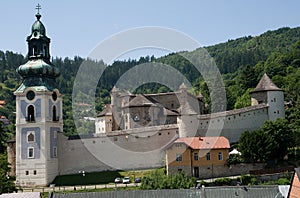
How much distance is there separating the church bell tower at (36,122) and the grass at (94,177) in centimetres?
115

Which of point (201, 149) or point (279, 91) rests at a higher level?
point (279, 91)

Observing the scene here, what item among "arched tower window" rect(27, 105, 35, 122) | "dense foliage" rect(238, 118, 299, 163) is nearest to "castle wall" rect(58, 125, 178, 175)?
"arched tower window" rect(27, 105, 35, 122)

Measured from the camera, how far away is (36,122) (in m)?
43.8

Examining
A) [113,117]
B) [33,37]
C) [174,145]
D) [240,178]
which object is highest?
[33,37]

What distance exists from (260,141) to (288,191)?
16416 millimetres

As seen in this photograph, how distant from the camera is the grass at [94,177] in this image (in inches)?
1656

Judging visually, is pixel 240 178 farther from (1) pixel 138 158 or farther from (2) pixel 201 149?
(1) pixel 138 158

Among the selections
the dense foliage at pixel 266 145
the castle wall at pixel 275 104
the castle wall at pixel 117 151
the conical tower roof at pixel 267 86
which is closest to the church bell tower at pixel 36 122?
the castle wall at pixel 117 151

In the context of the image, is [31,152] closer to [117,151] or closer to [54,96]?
[54,96]

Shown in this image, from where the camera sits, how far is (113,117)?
199ft

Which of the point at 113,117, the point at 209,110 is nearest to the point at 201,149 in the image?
the point at 113,117

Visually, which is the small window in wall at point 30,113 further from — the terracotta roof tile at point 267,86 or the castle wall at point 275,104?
the castle wall at point 275,104

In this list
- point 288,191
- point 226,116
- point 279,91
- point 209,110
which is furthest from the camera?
point 209,110

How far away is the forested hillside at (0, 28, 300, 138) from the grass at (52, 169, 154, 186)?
1763 centimetres
